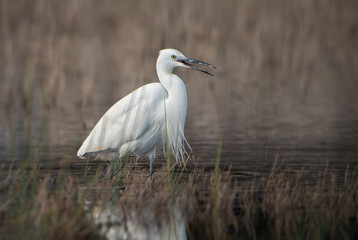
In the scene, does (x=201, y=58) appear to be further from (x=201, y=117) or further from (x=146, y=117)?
(x=146, y=117)

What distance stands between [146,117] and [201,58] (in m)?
7.29

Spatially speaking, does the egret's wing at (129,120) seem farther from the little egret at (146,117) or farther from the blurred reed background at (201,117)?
the blurred reed background at (201,117)

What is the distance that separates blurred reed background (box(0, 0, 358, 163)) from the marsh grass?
3753mm

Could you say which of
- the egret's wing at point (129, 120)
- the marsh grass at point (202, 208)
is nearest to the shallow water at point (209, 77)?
the egret's wing at point (129, 120)

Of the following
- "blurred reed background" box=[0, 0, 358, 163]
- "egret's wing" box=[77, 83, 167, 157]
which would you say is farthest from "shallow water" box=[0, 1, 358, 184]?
"egret's wing" box=[77, 83, 167, 157]

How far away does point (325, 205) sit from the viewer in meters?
4.73

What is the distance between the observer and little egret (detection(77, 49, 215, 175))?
6.25m

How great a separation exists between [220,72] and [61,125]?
5655 mm

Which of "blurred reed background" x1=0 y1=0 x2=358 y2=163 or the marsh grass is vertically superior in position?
"blurred reed background" x1=0 y1=0 x2=358 y2=163

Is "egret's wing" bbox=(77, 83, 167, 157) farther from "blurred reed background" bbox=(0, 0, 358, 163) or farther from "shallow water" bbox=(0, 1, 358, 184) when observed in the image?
"blurred reed background" bbox=(0, 0, 358, 163)

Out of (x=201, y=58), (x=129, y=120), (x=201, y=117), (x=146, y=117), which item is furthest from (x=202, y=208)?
(x=201, y=58)

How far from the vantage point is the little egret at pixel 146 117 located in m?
6.25

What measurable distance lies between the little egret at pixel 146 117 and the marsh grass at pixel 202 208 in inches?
30.6

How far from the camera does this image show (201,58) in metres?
13.4
